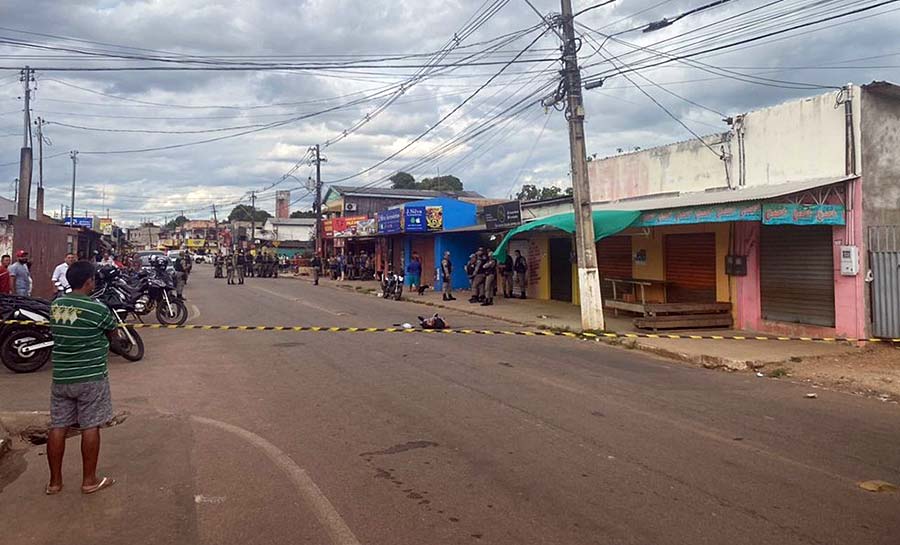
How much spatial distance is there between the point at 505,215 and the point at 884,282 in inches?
505

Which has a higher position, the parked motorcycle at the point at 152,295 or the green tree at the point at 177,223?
the green tree at the point at 177,223

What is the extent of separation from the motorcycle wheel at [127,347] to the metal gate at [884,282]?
42.9 feet

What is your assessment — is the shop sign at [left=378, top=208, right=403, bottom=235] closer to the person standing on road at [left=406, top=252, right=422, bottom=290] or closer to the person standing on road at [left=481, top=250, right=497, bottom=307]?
the person standing on road at [left=406, top=252, right=422, bottom=290]

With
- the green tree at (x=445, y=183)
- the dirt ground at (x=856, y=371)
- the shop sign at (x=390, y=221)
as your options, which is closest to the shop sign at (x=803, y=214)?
the dirt ground at (x=856, y=371)

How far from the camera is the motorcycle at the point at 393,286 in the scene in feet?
83.8

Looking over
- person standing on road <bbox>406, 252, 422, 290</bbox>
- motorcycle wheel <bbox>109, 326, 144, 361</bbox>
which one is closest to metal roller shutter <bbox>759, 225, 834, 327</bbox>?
motorcycle wheel <bbox>109, 326, 144, 361</bbox>

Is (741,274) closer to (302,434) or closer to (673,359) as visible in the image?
(673,359)

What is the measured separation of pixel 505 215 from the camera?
23.9 m

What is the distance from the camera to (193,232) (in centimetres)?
13212

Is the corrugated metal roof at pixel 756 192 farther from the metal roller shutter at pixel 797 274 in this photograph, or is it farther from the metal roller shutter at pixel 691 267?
the metal roller shutter at pixel 691 267

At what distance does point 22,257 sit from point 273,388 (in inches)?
338

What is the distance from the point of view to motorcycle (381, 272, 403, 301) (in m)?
25.5

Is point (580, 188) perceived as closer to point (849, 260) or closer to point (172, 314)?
point (849, 260)

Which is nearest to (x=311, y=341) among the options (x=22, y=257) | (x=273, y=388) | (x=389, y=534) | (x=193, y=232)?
(x=273, y=388)
